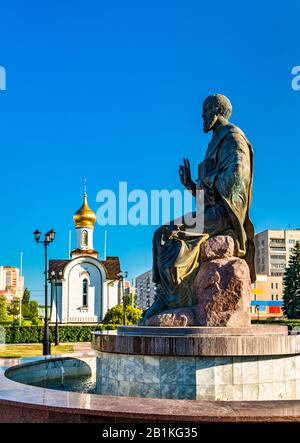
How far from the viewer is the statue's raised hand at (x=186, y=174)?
930 centimetres

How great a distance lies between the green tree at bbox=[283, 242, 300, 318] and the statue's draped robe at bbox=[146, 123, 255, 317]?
42.1m

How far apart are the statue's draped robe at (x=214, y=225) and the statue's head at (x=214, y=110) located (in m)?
0.24

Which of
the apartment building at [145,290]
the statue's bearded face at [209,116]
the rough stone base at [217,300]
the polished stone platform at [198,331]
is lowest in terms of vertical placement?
the apartment building at [145,290]

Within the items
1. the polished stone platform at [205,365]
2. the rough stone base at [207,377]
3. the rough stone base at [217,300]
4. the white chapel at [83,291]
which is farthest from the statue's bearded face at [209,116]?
the white chapel at [83,291]

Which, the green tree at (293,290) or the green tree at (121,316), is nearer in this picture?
the green tree at (121,316)

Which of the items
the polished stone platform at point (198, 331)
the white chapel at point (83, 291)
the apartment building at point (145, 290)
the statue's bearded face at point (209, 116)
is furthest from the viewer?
the apartment building at point (145, 290)

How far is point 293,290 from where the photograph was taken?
48.8m

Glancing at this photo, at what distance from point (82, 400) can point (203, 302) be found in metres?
2.98

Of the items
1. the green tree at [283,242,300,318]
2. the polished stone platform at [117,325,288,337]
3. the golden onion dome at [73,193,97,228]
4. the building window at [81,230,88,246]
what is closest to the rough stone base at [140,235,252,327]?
the polished stone platform at [117,325,288,337]

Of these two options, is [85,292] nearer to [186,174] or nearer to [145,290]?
[186,174]

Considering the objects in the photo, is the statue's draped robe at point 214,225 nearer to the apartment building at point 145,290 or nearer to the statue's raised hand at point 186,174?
the statue's raised hand at point 186,174

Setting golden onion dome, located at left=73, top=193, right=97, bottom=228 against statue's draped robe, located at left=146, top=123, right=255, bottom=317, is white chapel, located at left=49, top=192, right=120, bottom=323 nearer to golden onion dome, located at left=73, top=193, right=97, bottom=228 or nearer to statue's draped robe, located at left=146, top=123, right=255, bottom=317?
golden onion dome, located at left=73, top=193, right=97, bottom=228

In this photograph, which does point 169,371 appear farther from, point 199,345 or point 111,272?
point 111,272
